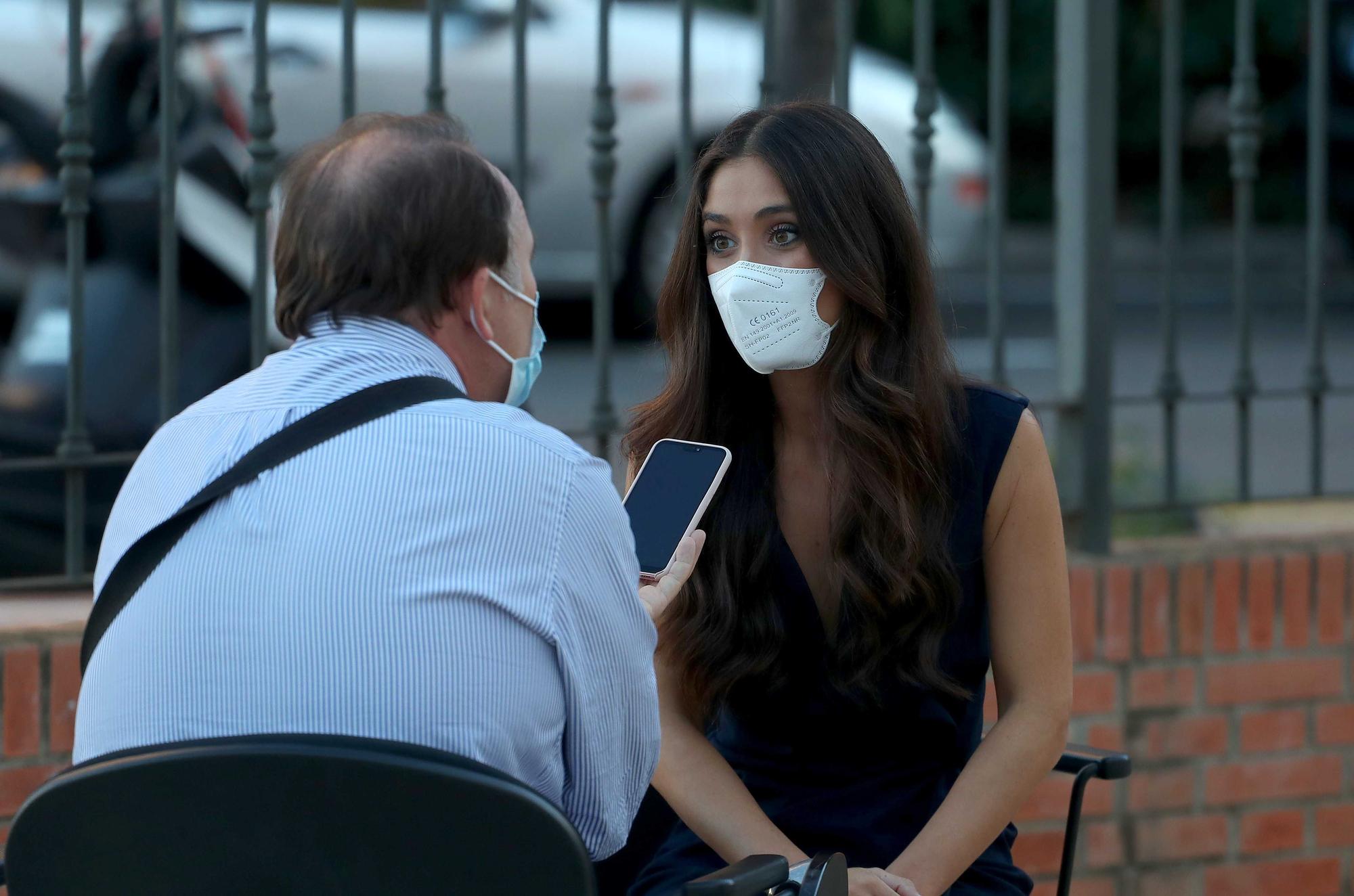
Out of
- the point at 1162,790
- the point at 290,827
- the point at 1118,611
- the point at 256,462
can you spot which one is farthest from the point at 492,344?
the point at 1162,790

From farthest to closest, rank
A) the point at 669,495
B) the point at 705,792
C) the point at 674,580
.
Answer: the point at 705,792 < the point at 669,495 < the point at 674,580

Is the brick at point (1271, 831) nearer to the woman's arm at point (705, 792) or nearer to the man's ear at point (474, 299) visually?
the woman's arm at point (705, 792)

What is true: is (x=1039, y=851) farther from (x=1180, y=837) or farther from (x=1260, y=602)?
(x=1260, y=602)

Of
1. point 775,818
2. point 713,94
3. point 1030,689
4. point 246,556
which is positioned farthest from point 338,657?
point 713,94

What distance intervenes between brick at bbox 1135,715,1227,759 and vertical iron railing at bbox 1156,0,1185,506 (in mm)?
455

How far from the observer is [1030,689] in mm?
2154

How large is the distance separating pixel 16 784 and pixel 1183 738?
2186 millimetres

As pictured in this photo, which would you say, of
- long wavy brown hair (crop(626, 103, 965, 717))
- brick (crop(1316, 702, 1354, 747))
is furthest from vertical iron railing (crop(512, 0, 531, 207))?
brick (crop(1316, 702, 1354, 747))

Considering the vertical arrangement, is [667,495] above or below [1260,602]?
above

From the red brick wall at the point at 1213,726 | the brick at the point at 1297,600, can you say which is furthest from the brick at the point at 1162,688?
the brick at the point at 1297,600

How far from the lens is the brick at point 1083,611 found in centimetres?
311

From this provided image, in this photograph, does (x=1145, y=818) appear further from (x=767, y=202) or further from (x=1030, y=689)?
(x=767, y=202)

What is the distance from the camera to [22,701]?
250 centimetres

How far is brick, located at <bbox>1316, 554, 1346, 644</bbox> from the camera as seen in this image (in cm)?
324
